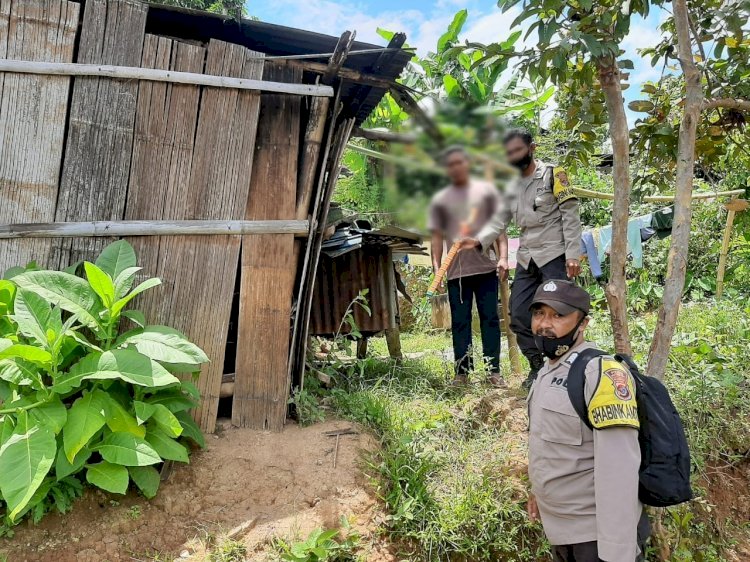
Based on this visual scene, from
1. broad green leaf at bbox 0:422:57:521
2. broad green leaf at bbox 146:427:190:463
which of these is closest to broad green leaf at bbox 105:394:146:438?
broad green leaf at bbox 146:427:190:463

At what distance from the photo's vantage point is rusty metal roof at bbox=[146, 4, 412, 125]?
130 inches

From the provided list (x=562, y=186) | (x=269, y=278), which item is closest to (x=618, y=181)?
(x=562, y=186)

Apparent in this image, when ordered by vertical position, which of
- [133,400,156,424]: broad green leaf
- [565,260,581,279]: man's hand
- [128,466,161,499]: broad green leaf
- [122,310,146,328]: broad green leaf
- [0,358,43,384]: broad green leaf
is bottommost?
[128,466,161,499]: broad green leaf

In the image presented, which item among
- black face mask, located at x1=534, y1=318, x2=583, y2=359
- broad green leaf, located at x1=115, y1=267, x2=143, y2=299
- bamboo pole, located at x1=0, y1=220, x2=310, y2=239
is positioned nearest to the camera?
black face mask, located at x1=534, y1=318, x2=583, y2=359

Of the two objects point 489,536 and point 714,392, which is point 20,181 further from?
point 714,392

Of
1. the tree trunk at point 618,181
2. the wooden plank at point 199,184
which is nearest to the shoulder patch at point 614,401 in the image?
the tree trunk at point 618,181

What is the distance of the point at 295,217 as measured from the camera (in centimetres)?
363

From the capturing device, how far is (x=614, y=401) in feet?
6.08

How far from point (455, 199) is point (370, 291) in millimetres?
4814

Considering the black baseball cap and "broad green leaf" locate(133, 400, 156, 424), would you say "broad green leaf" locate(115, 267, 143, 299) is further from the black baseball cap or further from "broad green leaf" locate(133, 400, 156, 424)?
the black baseball cap

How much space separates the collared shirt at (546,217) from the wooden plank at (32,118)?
2768 millimetres

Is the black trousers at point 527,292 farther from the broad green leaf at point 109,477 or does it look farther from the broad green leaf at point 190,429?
the broad green leaf at point 109,477

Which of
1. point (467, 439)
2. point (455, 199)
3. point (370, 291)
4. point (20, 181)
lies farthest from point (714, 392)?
point (20, 181)

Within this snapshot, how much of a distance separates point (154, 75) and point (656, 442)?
3.36 metres
